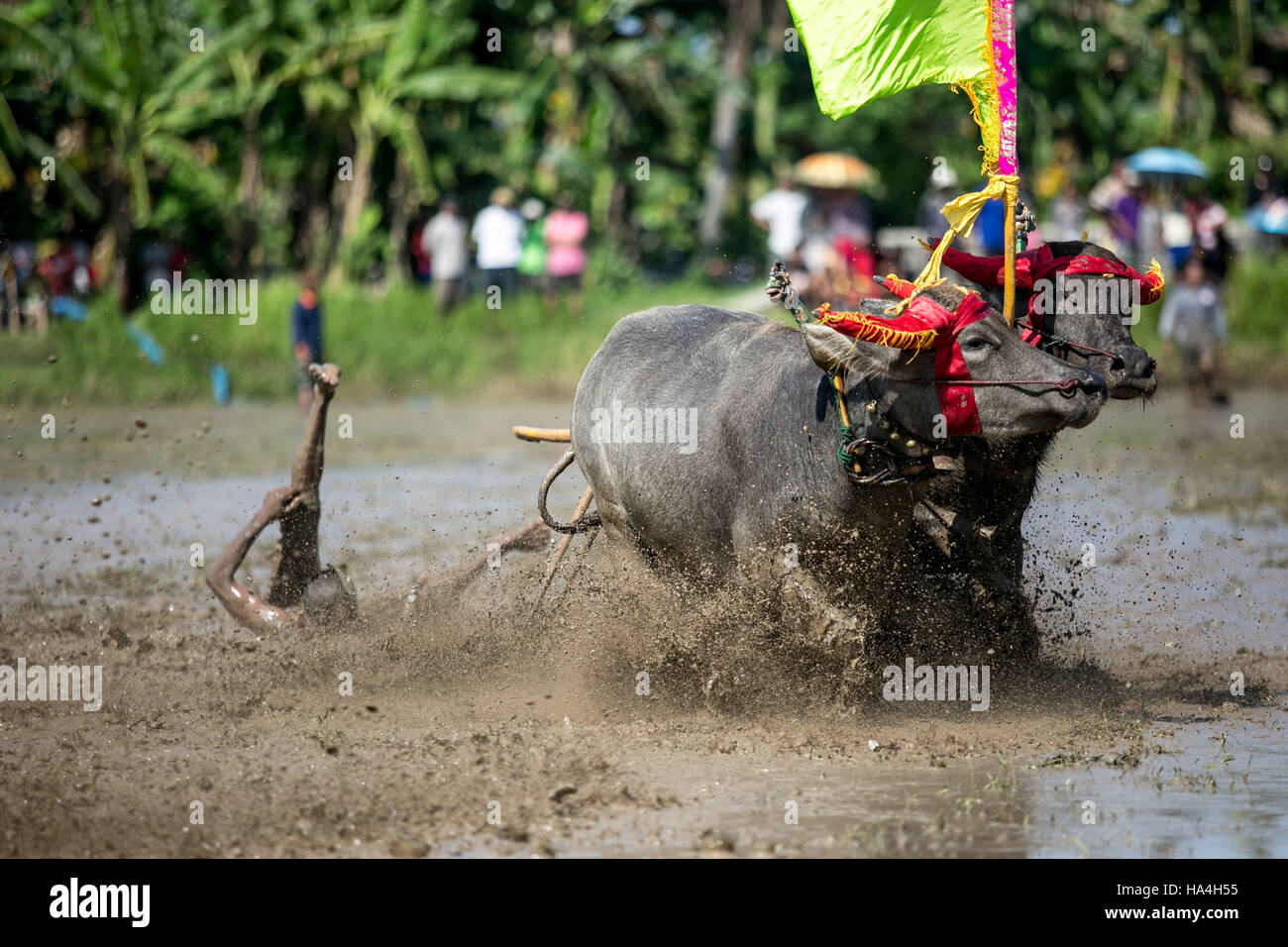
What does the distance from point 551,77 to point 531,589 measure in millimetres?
14281

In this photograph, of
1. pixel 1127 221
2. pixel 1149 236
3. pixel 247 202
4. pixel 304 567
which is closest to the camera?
pixel 304 567

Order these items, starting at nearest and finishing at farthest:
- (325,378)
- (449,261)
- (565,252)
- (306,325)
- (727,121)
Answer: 1. (325,378)
2. (306,325)
3. (449,261)
4. (565,252)
5. (727,121)

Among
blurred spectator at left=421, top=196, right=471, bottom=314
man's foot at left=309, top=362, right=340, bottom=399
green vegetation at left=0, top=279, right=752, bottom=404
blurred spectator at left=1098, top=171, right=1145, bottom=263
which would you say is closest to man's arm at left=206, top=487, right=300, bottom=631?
man's foot at left=309, top=362, right=340, bottom=399

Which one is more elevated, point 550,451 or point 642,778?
point 550,451

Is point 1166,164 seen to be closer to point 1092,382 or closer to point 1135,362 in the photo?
point 1135,362

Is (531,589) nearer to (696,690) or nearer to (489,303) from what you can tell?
(696,690)

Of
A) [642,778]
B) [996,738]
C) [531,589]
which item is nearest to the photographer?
[642,778]

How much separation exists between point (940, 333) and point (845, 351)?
1.09 ft

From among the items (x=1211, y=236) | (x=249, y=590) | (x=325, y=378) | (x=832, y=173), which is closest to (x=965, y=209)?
(x=325, y=378)

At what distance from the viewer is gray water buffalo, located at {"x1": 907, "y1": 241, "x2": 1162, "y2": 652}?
6.44 meters

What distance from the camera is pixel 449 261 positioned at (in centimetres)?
1923

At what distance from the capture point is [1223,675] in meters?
7.29
